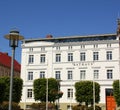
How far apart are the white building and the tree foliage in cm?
294

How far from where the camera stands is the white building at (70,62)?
55.8 m

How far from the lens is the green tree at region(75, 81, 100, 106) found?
51.8 metres

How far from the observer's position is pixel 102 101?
55.5m

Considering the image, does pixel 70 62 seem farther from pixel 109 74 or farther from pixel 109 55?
pixel 109 74

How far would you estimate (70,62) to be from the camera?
2285 inches

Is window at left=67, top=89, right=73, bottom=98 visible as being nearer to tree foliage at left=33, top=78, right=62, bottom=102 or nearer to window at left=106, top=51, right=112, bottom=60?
tree foliage at left=33, top=78, right=62, bottom=102

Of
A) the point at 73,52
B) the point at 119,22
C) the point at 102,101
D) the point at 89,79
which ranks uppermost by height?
the point at 119,22

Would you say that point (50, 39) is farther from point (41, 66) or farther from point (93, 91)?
point (93, 91)

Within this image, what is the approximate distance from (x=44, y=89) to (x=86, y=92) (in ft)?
24.9

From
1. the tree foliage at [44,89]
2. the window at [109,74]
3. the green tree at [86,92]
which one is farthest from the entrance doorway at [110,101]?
the tree foliage at [44,89]

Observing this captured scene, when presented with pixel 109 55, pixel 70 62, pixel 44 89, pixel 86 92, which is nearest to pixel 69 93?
pixel 44 89

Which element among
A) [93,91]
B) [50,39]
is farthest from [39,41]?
[93,91]

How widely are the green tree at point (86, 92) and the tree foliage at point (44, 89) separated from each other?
3.74 meters

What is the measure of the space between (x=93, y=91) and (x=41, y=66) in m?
12.6
